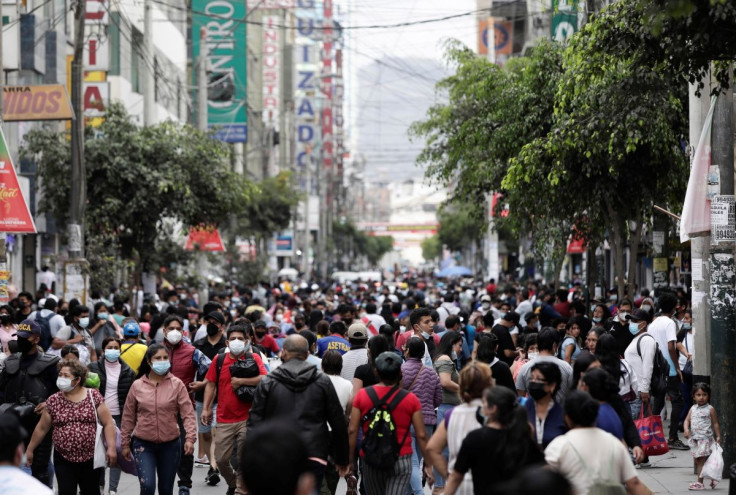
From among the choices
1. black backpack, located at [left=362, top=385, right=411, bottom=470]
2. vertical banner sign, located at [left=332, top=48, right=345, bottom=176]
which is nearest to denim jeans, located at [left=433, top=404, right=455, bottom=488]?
black backpack, located at [left=362, top=385, right=411, bottom=470]

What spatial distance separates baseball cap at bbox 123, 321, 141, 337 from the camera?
1269 centimetres

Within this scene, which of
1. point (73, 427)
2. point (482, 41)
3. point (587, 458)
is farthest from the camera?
point (482, 41)

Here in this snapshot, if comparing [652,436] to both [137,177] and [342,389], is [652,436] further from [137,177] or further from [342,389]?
[137,177]

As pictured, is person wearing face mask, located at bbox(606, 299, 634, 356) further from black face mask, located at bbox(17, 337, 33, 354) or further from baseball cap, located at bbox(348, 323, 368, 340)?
black face mask, located at bbox(17, 337, 33, 354)

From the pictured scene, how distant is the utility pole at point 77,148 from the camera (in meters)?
21.3

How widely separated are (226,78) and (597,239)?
110 feet

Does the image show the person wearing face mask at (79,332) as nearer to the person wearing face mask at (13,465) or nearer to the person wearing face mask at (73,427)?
the person wearing face mask at (73,427)

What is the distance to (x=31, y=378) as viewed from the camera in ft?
35.2

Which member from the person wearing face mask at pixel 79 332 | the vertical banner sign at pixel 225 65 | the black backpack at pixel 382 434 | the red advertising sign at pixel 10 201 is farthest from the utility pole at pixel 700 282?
the vertical banner sign at pixel 225 65

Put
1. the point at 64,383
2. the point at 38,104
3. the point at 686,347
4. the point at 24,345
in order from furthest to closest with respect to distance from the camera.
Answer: the point at 38,104
the point at 686,347
the point at 24,345
the point at 64,383

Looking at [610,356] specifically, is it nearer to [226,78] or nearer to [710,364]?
[710,364]

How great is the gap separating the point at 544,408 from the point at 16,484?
3.67 metres

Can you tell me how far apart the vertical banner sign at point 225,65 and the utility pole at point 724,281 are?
37972 mm

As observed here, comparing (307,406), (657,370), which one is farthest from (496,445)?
(657,370)
